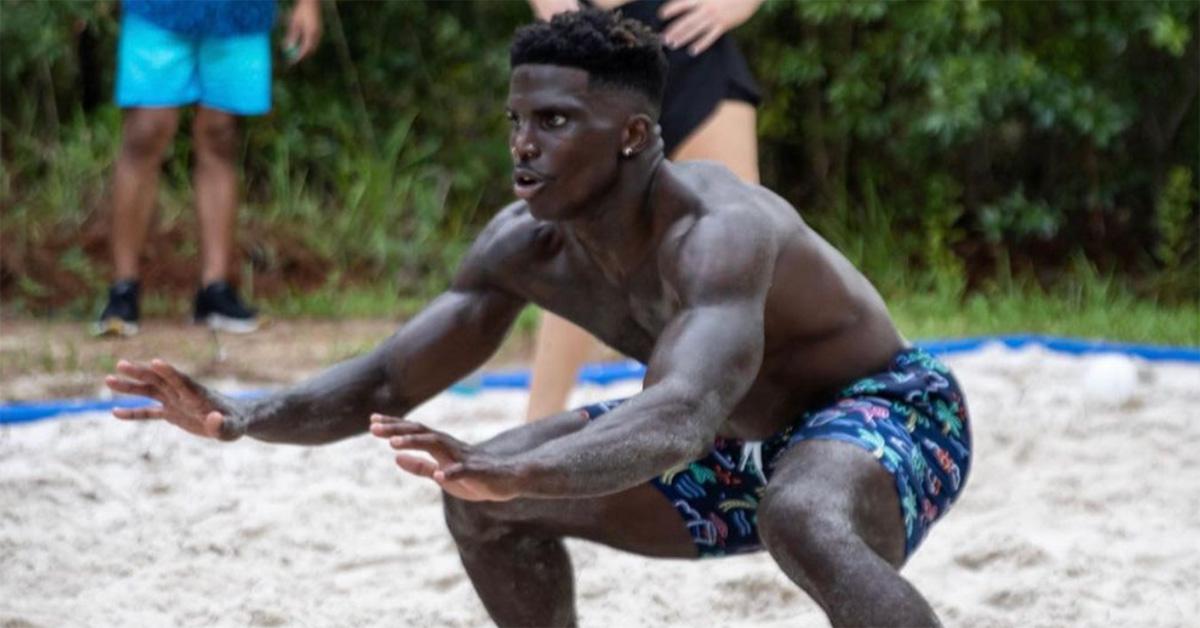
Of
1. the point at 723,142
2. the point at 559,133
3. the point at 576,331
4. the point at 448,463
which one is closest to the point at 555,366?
the point at 576,331

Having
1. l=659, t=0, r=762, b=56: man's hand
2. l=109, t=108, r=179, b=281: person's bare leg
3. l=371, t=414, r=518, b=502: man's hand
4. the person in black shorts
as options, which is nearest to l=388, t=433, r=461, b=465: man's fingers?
l=371, t=414, r=518, b=502: man's hand

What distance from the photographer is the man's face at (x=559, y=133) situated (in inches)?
110

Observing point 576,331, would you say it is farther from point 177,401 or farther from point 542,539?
point 177,401

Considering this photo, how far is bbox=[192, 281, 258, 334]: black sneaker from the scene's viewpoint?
21.2 feet

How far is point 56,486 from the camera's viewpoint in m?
4.47

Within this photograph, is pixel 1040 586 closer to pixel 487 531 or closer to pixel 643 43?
pixel 487 531

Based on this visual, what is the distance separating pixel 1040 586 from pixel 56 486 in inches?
86.3

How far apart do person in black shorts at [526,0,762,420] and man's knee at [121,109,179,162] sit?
244 cm

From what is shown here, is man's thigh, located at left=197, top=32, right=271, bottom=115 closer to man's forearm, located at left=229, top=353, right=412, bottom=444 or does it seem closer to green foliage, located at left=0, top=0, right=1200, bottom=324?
green foliage, located at left=0, top=0, right=1200, bottom=324

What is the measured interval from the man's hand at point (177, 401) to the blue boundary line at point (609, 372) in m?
2.36

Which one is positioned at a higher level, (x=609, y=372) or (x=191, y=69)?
(x=191, y=69)

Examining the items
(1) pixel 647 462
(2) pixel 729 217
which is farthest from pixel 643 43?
(1) pixel 647 462

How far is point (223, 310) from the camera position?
21.3 ft

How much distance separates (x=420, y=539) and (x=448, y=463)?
191 centimetres
